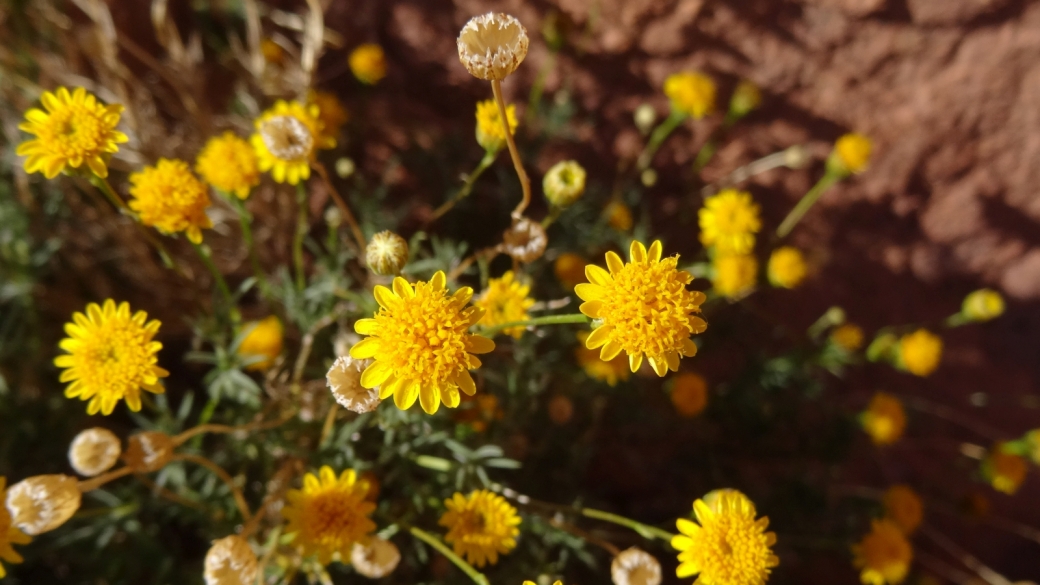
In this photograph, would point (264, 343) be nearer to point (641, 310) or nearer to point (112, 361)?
point (112, 361)

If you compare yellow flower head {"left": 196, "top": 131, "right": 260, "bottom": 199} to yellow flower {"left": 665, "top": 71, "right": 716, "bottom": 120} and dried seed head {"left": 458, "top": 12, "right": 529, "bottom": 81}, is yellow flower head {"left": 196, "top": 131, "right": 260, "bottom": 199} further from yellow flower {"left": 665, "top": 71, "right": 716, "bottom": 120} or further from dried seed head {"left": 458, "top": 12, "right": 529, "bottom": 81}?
yellow flower {"left": 665, "top": 71, "right": 716, "bottom": 120}

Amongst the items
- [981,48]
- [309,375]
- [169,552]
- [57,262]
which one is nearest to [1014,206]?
[981,48]

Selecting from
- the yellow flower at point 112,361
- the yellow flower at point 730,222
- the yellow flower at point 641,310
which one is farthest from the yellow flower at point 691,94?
the yellow flower at point 112,361

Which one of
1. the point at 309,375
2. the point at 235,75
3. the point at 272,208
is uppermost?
the point at 235,75

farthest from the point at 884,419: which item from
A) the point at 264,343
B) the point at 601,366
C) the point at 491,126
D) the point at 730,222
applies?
the point at 264,343

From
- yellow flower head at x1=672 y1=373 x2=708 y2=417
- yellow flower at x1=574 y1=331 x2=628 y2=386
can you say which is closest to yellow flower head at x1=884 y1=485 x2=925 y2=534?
yellow flower head at x1=672 y1=373 x2=708 y2=417

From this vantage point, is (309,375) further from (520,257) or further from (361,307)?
(520,257)

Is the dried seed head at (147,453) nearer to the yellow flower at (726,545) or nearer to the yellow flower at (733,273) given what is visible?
the yellow flower at (726,545)
